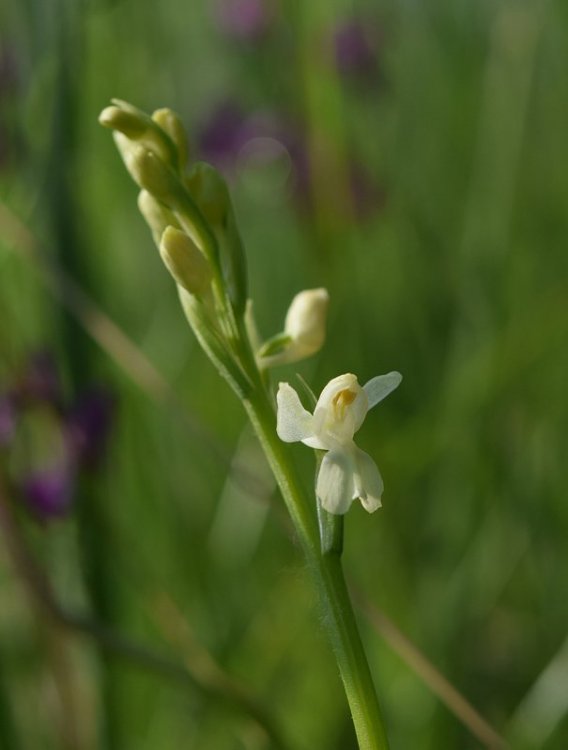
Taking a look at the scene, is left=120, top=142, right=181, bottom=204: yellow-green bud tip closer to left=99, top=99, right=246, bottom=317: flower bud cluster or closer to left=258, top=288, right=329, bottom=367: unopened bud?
left=99, top=99, right=246, bottom=317: flower bud cluster

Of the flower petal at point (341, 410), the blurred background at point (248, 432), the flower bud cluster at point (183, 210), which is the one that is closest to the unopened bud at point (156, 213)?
the flower bud cluster at point (183, 210)

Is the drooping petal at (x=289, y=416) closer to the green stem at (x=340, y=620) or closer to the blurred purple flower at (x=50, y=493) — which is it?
the green stem at (x=340, y=620)

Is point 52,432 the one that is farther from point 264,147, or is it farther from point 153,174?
point 264,147

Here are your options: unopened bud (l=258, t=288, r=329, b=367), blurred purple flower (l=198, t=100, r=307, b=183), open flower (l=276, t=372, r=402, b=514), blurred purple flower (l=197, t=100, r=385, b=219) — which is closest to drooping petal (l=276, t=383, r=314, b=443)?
open flower (l=276, t=372, r=402, b=514)

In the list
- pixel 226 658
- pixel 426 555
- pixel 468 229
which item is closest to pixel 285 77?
pixel 468 229

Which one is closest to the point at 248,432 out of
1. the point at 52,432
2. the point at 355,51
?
the point at 52,432

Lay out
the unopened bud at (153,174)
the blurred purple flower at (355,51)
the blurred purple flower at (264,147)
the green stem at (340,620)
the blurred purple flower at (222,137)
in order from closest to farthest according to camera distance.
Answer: the green stem at (340,620)
the unopened bud at (153,174)
the blurred purple flower at (264,147)
the blurred purple flower at (355,51)
the blurred purple flower at (222,137)

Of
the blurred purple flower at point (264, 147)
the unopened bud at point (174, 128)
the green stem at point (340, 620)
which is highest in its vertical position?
the blurred purple flower at point (264, 147)
